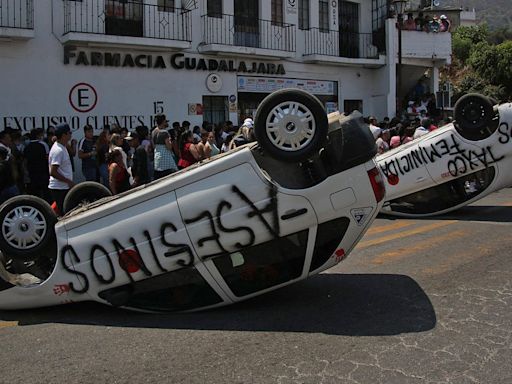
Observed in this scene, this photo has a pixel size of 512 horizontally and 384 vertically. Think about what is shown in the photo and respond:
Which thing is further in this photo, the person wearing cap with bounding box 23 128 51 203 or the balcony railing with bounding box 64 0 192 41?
the balcony railing with bounding box 64 0 192 41

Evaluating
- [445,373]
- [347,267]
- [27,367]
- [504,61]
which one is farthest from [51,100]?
[504,61]

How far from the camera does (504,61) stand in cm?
4275

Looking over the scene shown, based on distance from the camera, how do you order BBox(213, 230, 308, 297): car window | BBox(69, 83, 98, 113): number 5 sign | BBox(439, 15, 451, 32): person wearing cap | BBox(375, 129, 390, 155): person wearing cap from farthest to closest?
BBox(439, 15, 451, 32): person wearing cap → BBox(69, 83, 98, 113): number 5 sign → BBox(375, 129, 390, 155): person wearing cap → BBox(213, 230, 308, 297): car window

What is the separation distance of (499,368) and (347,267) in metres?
2.75

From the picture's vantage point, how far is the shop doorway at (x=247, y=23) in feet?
61.5

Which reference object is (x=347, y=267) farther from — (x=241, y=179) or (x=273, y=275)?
(x=241, y=179)

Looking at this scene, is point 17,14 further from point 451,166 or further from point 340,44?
point 340,44

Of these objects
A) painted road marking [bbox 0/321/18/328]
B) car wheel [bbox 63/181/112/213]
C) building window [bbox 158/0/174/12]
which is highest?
building window [bbox 158/0/174/12]

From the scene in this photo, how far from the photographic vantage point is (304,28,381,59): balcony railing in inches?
810

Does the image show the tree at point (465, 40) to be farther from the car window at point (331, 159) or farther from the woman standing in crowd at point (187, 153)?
the car window at point (331, 159)

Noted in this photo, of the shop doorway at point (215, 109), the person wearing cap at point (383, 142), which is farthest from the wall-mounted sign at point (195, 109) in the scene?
the person wearing cap at point (383, 142)

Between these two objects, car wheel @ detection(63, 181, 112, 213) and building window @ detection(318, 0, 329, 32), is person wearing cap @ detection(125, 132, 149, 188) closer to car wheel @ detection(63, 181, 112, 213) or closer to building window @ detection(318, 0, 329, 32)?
car wheel @ detection(63, 181, 112, 213)

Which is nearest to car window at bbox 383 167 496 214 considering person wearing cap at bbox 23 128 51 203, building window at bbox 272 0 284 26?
person wearing cap at bbox 23 128 51 203

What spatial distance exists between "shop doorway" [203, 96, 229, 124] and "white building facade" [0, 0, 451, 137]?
0.11ft
